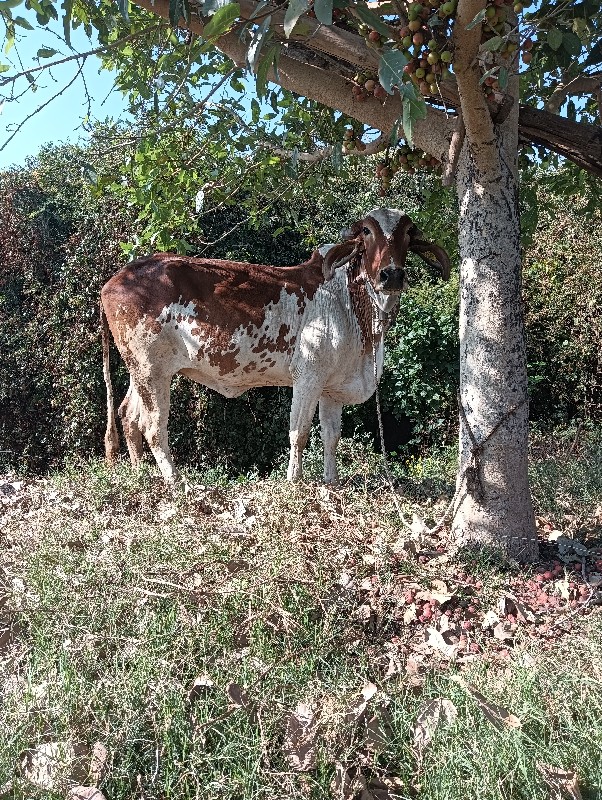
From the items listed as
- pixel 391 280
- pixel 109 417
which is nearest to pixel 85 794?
pixel 391 280

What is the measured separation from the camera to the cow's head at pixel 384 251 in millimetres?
4941

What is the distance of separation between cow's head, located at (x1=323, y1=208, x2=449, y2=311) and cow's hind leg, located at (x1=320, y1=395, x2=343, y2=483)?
1.04 metres

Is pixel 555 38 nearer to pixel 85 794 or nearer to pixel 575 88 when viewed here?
pixel 575 88

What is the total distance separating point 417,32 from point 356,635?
2.75 metres

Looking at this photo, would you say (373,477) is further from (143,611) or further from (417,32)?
(417,32)

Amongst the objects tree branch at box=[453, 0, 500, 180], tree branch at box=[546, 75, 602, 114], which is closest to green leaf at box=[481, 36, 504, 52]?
tree branch at box=[453, 0, 500, 180]

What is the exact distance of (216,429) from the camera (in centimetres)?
847

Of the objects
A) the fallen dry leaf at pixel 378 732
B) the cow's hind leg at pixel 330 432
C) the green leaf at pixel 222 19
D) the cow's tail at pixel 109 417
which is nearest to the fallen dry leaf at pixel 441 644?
the fallen dry leaf at pixel 378 732

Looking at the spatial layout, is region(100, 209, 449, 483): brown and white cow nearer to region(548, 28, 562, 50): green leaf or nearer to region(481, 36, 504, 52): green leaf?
region(548, 28, 562, 50): green leaf

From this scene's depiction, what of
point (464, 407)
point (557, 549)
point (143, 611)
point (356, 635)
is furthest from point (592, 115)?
point (143, 611)

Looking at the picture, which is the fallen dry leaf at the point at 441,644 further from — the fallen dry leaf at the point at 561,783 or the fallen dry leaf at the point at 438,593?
the fallen dry leaf at the point at 561,783

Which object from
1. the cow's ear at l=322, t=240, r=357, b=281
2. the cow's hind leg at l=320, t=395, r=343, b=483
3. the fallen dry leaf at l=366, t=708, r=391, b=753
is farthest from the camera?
the cow's hind leg at l=320, t=395, r=343, b=483

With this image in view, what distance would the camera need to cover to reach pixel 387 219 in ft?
16.6

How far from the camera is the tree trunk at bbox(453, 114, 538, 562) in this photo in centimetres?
430
